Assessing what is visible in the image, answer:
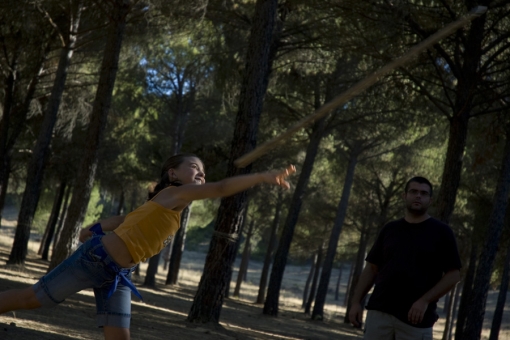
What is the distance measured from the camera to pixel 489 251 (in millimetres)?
14086

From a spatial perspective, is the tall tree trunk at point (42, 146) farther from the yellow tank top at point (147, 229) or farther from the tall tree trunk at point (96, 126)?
the yellow tank top at point (147, 229)

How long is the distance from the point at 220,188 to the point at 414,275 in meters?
1.64

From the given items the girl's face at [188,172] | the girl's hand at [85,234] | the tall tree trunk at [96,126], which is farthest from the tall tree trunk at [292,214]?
the girl's face at [188,172]

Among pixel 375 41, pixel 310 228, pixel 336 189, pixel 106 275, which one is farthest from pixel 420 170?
pixel 106 275

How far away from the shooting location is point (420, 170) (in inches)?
947

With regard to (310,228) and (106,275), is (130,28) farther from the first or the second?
(310,228)

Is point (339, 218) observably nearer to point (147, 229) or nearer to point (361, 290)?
point (361, 290)

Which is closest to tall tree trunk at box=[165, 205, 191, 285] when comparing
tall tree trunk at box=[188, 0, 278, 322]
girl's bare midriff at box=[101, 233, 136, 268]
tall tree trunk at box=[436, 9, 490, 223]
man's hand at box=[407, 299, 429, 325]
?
tall tree trunk at box=[188, 0, 278, 322]

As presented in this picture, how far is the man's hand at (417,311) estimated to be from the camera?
14.4 ft

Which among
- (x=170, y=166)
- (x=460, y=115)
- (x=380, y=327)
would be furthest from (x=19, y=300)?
(x=460, y=115)

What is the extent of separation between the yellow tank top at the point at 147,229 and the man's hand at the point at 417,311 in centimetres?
160

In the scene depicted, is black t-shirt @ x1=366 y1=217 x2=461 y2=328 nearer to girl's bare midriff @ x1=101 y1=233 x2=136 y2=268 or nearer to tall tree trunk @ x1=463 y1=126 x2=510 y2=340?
girl's bare midriff @ x1=101 y1=233 x2=136 y2=268

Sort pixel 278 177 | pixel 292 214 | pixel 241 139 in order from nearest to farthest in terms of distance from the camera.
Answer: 1. pixel 278 177
2. pixel 241 139
3. pixel 292 214

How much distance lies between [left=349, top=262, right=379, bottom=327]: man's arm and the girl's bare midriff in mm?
1693
